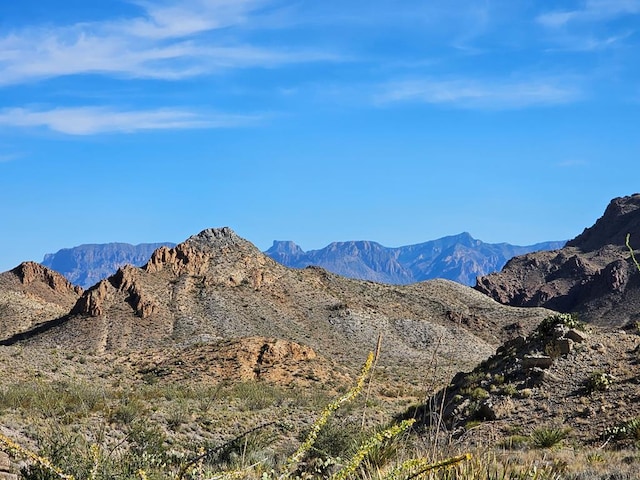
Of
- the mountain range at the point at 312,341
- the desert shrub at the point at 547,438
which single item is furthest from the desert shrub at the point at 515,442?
the mountain range at the point at 312,341

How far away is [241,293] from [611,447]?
59638 millimetres

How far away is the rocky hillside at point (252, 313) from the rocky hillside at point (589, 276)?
24.2 meters

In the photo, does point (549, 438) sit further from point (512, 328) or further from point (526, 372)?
point (512, 328)

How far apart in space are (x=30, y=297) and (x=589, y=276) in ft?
324

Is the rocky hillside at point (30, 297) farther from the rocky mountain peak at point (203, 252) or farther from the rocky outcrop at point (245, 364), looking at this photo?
the rocky outcrop at point (245, 364)

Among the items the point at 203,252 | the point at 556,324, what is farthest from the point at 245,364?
the point at 203,252

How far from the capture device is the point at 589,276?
421 feet

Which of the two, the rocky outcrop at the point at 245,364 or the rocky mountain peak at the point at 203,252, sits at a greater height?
the rocky mountain peak at the point at 203,252

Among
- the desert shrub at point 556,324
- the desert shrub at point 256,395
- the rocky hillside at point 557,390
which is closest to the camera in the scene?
the rocky hillside at point 557,390

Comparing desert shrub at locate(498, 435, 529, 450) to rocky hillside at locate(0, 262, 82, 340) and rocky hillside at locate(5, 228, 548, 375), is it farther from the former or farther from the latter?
rocky hillside at locate(0, 262, 82, 340)

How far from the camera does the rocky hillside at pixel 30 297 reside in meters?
73.8

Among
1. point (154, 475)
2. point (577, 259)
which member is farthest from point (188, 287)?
point (577, 259)

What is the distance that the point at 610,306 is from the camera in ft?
351

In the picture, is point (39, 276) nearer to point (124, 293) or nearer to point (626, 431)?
point (124, 293)
